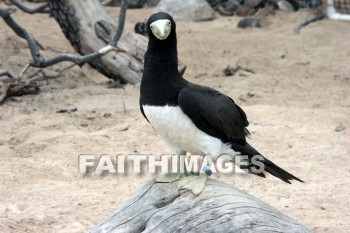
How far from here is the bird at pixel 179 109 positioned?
2826 mm

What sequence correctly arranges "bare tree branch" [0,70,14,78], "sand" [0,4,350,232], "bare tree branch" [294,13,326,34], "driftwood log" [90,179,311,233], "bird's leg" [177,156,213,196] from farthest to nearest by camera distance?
"bare tree branch" [294,13,326,34] < "bare tree branch" [0,70,14,78] < "sand" [0,4,350,232] < "bird's leg" [177,156,213,196] < "driftwood log" [90,179,311,233]

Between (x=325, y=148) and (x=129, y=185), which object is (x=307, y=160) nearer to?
(x=325, y=148)

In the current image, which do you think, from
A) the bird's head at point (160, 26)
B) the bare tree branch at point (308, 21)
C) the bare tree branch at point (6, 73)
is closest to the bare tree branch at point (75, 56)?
the bare tree branch at point (6, 73)

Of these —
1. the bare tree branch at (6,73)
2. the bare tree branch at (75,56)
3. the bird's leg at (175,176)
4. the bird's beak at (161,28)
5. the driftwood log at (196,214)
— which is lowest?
the bare tree branch at (6,73)

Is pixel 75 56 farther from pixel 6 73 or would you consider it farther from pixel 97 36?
pixel 6 73

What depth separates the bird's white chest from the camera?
2820mm

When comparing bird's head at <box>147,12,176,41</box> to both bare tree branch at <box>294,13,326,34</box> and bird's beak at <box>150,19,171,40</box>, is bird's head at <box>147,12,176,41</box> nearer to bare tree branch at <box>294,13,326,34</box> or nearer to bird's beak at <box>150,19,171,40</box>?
bird's beak at <box>150,19,171,40</box>

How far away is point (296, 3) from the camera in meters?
10.4

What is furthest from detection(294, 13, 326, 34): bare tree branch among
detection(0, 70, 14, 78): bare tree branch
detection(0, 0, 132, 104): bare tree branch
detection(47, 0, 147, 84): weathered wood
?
detection(0, 70, 14, 78): bare tree branch

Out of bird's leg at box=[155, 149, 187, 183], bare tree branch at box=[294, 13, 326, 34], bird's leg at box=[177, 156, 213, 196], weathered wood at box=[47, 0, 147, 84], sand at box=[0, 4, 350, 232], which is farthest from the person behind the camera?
bare tree branch at box=[294, 13, 326, 34]

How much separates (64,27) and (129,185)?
2.46 meters

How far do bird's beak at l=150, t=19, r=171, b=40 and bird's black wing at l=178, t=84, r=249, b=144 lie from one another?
0.80 ft

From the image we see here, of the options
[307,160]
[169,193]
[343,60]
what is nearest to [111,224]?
[169,193]

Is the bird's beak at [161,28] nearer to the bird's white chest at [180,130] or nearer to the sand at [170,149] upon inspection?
the bird's white chest at [180,130]
